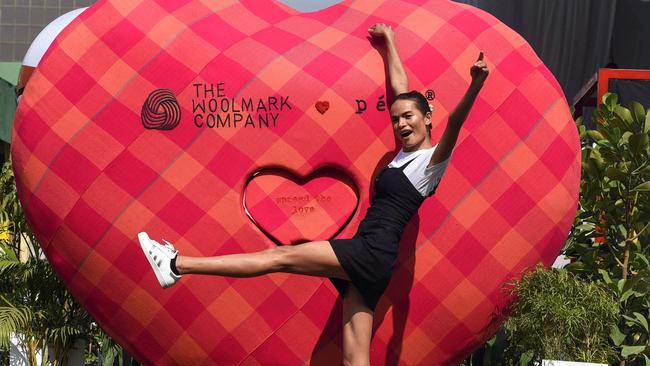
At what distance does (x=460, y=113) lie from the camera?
476cm

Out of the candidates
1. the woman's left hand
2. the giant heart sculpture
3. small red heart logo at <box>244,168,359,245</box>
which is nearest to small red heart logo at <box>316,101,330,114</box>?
the giant heart sculpture

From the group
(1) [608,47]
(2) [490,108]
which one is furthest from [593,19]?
(2) [490,108]

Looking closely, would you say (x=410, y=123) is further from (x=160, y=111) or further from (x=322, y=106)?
(x=160, y=111)

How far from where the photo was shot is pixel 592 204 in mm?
6785

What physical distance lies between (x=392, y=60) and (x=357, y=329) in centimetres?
123

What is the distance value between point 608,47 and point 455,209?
5.88m

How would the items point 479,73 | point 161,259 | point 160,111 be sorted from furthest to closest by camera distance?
point 160,111
point 161,259
point 479,73

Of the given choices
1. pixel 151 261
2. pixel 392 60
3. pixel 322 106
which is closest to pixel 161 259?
pixel 151 261

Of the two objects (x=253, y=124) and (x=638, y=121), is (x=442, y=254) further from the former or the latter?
(x=638, y=121)

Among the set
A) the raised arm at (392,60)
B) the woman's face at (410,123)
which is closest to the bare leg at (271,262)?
the woman's face at (410,123)

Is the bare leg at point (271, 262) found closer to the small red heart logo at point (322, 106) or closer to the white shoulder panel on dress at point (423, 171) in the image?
the white shoulder panel on dress at point (423, 171)

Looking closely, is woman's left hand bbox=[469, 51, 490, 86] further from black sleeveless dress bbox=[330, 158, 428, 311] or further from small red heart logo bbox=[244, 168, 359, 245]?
small red heart logo bbox=[244, 168, 359, 245]

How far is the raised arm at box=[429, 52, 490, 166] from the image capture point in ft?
15.4

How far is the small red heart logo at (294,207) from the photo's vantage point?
523 cm
